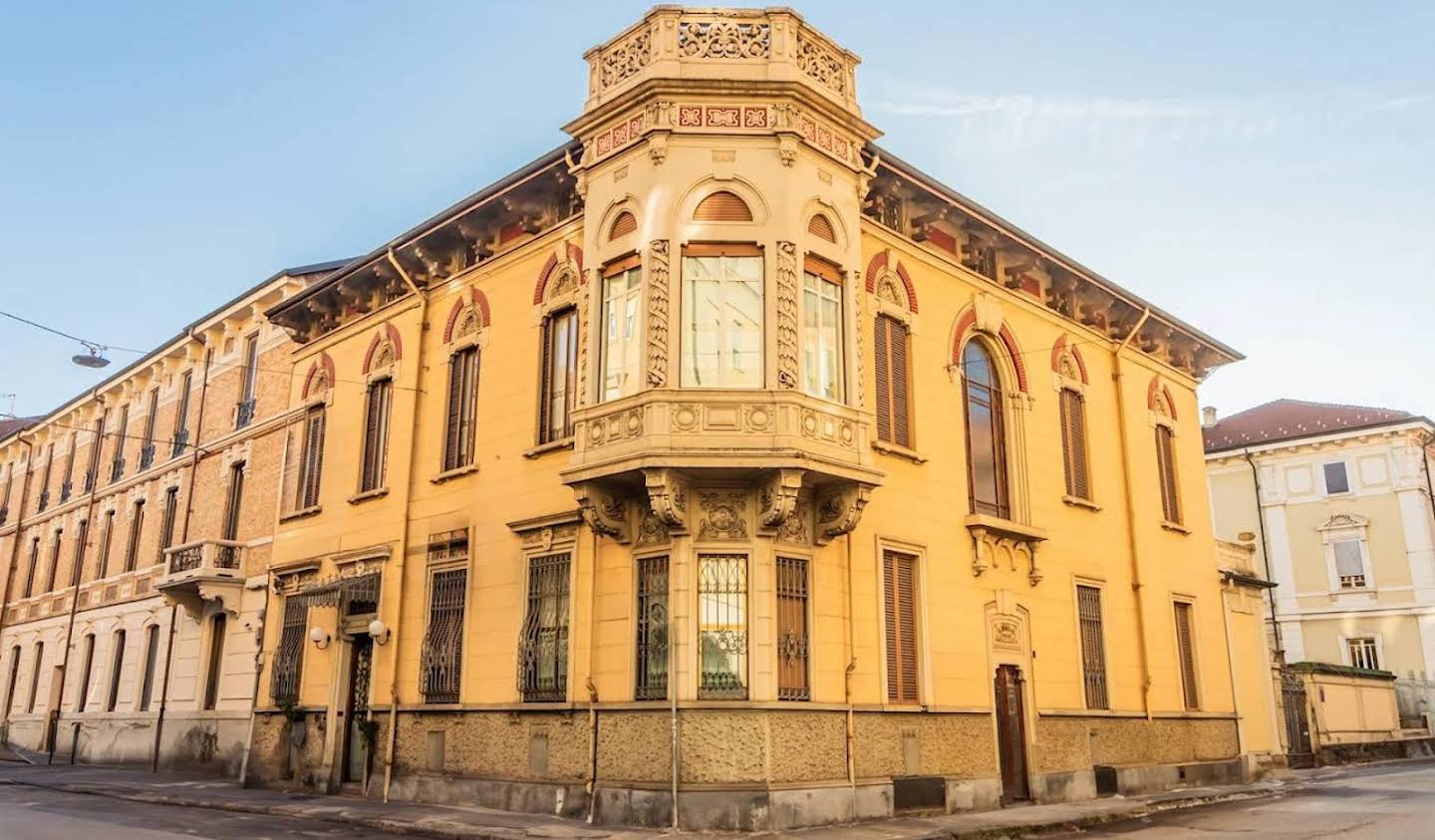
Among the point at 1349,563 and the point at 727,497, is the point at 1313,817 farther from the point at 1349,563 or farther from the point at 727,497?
the point at 1349,563

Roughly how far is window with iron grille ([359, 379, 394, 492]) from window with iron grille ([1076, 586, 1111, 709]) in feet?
46.9

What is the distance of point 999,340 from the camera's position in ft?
70.4

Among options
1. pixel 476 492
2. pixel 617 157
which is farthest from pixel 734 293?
pixel 476 492

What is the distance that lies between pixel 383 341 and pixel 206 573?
24.6ft

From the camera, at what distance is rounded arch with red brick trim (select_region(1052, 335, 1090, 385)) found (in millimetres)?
22875

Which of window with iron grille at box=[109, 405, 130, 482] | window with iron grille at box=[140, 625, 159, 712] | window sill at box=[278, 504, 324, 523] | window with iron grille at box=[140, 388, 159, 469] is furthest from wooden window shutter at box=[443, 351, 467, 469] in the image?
window with iron grille at box=[109, 405, 130, 482]

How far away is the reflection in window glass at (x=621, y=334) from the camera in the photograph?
16.0 metres

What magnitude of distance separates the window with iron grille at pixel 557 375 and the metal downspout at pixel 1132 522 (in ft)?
42.0

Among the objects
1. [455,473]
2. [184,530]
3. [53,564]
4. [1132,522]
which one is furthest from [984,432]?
[53,564]

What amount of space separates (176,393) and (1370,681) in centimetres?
3900

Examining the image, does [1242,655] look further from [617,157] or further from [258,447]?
[258,447]

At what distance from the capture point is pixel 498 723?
58.1ft

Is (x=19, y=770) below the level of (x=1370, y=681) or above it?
below

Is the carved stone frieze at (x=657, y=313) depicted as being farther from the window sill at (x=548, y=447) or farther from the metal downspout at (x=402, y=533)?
the metal downspout at (x=402, y=533)
